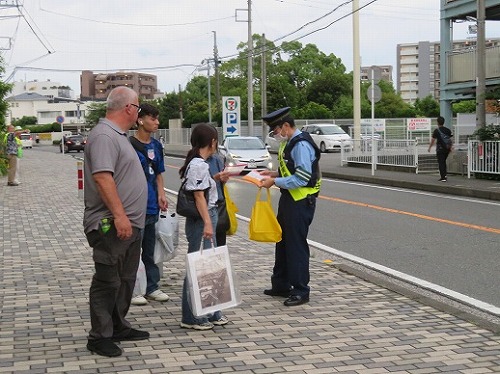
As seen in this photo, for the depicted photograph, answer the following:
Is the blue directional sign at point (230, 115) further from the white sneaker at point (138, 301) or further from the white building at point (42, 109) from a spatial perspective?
the white building at point (42, 109)

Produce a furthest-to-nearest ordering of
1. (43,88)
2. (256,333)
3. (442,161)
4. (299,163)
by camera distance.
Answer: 1. (43,88)
2. (442,161)
3. (299,163)
4. (256,333)

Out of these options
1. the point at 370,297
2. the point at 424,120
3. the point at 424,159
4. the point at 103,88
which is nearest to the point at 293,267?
the point at 370,297

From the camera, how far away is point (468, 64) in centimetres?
2731

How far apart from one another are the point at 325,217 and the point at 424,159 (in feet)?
35.9

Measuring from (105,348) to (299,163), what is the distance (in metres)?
2.41

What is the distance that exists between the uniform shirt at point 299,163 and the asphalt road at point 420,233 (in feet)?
7.29

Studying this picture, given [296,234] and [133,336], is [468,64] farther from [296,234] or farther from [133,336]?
[133,336]

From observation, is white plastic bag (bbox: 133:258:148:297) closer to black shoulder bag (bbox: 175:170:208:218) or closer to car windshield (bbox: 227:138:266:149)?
black shoulder bag (bbox: 175:170:208:218)

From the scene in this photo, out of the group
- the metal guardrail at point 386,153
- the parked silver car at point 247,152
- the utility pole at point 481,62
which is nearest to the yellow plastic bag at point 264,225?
the utility pole at point 481,62

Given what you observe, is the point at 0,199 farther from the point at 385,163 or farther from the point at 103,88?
the point at 103,88

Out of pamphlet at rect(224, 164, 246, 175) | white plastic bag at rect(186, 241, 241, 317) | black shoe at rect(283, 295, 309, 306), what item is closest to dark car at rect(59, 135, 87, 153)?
black shoe at rect(283, 295, 309, 306)

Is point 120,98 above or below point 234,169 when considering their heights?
above

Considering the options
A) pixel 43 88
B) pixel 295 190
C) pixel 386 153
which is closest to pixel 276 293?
pixel 295 190

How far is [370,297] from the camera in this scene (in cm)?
723
